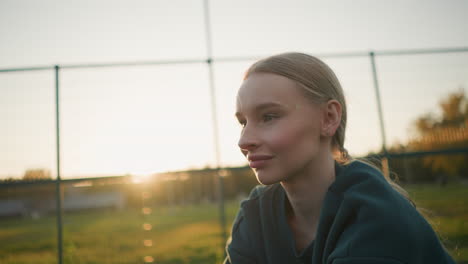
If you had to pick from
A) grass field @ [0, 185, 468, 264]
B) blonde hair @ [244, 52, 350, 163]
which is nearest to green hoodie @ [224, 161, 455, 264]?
blonde hair @ [244, 52, 350, 163]

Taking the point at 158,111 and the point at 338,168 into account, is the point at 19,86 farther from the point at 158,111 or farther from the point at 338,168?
the point at 338,168

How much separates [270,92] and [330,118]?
0.86ft

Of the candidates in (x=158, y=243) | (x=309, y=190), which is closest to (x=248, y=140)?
(x=309, y=190)

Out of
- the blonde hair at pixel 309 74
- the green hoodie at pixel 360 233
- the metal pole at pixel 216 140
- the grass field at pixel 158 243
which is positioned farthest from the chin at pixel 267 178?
the metal pole at pixel 216 140

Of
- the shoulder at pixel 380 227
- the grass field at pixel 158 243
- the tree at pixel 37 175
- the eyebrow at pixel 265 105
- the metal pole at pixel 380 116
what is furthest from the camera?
the grass field at pixel 158 243

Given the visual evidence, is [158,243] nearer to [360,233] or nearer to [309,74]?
[309,74]

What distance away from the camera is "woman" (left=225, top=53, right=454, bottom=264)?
2.64ft

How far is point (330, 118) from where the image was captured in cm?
113

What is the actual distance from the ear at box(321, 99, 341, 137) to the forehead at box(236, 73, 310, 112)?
0.11m

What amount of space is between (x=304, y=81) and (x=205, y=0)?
10.7ft

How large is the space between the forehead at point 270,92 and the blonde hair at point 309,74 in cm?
3

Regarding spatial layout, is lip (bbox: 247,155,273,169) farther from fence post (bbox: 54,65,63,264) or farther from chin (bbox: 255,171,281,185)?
fence post (bbox: 54,65,63,264)

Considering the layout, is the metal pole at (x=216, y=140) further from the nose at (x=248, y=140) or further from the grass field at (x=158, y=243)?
the nose at (x=248, y=140)

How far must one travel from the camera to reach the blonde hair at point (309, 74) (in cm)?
109
